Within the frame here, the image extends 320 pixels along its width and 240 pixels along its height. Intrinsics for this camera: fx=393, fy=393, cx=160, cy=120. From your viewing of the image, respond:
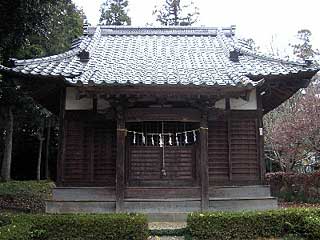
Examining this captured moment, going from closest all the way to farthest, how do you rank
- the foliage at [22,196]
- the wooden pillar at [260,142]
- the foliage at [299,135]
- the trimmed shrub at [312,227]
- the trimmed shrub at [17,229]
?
the trimmed shrub at [17,229] < the trimmed shrub at [312,227] < the wooden pillar at [260,142] < the foliage at [22,196] < the foliage at [299,135]

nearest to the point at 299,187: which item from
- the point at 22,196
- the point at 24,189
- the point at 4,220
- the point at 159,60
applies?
the point at 159,60

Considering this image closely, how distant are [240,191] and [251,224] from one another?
2976 millimetres

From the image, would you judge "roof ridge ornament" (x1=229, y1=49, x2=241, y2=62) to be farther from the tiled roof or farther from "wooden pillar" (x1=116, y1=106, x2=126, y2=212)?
"wooden pillar" (x1=116, y1=106, x2=126, y2=212)

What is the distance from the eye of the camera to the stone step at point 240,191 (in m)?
12.3

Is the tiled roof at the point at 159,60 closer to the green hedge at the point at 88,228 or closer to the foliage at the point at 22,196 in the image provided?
the green hedge at the point at 88,228

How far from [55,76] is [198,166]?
4.97 m

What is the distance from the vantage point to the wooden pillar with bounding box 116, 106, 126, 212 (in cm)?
1132

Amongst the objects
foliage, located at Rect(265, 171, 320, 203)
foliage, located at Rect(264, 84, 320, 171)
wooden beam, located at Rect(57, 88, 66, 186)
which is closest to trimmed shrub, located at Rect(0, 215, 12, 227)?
wooden beam, located at Rect(57, 88, 66, 186)

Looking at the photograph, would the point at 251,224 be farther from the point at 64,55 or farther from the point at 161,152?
the point at 64,55

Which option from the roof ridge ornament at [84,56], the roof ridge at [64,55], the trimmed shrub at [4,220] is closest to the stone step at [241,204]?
the trimmed shrub at [4,220]

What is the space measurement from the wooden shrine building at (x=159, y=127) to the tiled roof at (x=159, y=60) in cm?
6

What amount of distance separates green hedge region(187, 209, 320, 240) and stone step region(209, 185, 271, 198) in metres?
2.60

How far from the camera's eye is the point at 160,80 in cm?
1097

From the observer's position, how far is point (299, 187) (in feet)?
64.7
